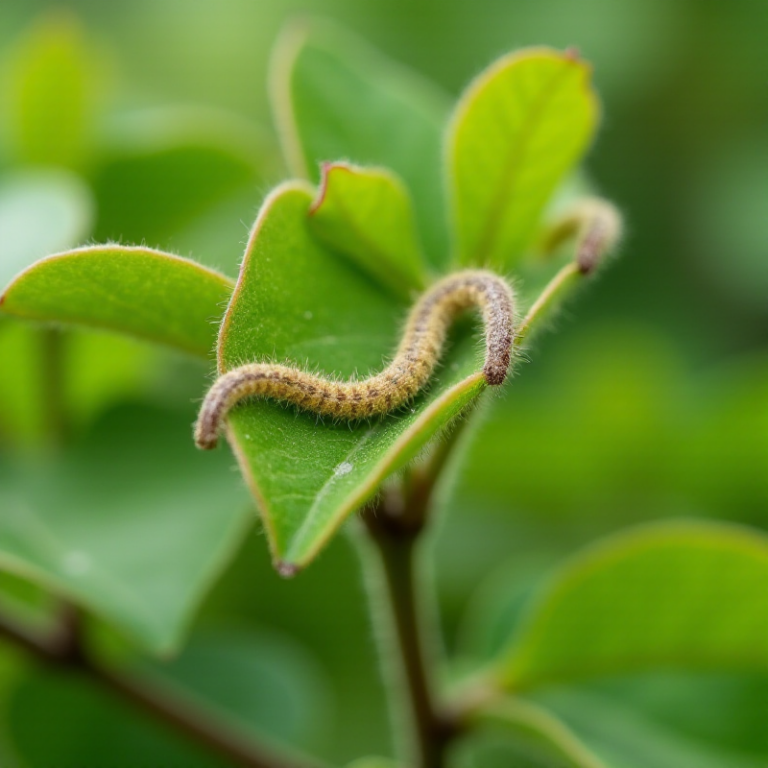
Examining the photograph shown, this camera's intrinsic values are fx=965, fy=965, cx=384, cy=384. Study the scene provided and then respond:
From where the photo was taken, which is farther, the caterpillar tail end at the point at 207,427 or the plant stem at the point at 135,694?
the plant stem at the point at 135,694

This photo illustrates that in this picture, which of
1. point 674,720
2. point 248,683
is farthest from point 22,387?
point 674,720

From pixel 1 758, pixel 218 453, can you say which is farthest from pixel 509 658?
pixel 1 758

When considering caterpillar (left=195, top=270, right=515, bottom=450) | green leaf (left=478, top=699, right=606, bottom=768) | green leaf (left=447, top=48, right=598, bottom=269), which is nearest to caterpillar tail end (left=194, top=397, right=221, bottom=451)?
caterpillar (left=195, top=270, right=515, bottom=450)

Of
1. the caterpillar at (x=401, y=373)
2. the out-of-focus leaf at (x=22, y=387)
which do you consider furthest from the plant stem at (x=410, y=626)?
the out-of-focus leaf at (x=22, y=387)

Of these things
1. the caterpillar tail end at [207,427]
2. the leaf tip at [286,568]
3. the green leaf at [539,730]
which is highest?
the caterpillar tail end at [207,427]

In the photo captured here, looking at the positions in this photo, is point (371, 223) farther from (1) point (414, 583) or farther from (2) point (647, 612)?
(2) point (647, 612)

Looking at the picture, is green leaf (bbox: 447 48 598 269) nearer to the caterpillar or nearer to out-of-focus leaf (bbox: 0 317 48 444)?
the caterpillar

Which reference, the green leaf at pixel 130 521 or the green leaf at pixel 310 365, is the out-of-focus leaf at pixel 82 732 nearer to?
the green leaf at pixel 130 521
